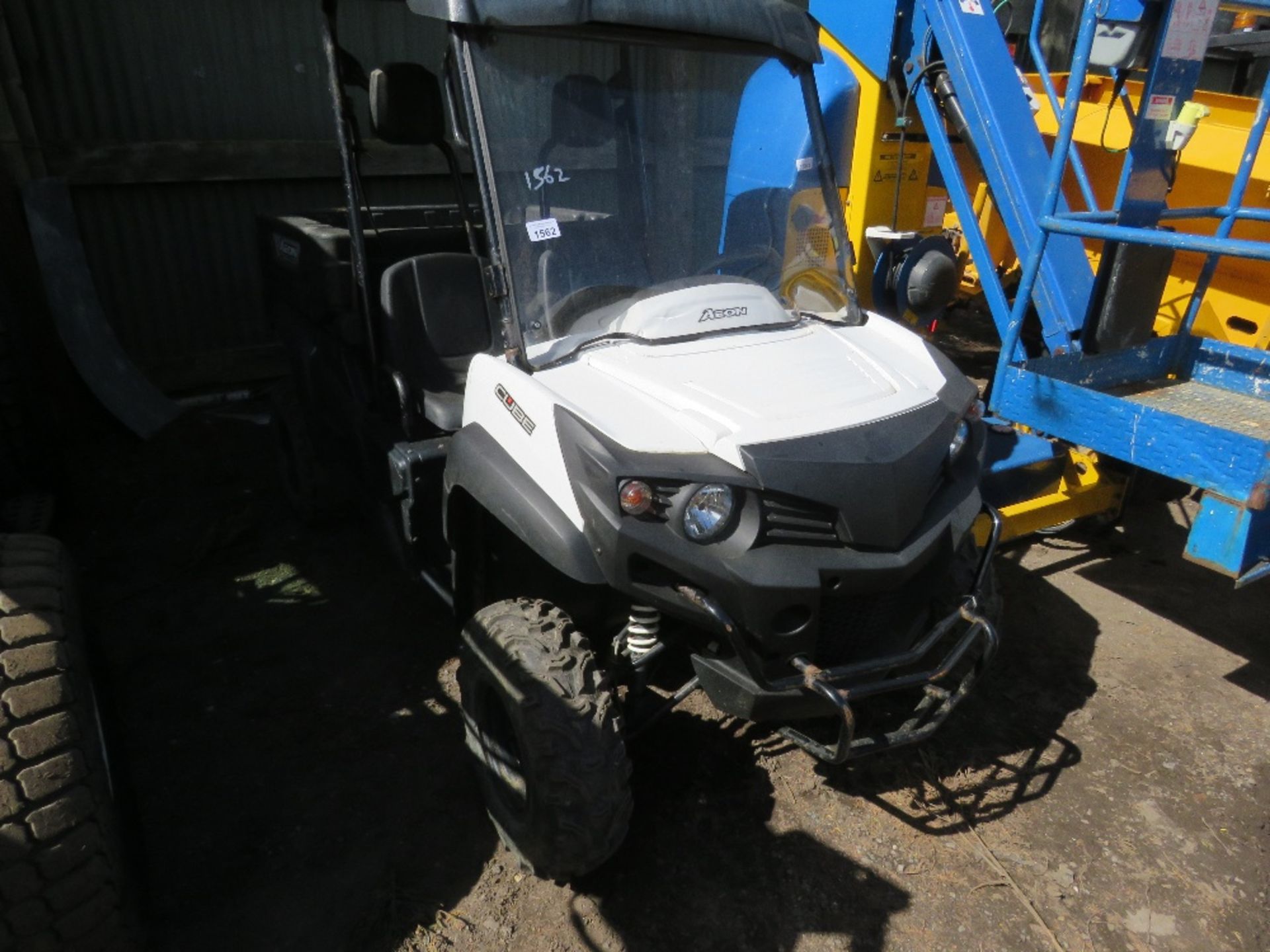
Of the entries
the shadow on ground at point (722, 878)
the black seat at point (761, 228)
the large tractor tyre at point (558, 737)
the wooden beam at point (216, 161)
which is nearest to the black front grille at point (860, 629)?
the large tractor tyre at point (558, 737)

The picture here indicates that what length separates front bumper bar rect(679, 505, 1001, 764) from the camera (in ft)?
6.64

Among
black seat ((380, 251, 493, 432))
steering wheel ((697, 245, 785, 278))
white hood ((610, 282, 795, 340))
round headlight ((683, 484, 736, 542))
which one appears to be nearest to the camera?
round headlight ((683, 484, 736, 542))

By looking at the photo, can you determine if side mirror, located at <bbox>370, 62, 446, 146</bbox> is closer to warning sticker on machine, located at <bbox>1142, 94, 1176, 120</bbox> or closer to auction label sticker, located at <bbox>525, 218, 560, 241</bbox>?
auction label sticker, located at <bbox>525, 218, 560, 241</bbox>

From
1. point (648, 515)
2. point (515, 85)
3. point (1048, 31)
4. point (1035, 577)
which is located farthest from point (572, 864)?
point (1048, 31)

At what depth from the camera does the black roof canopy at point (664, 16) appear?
2316 millimetres

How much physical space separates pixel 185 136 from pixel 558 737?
5214mm

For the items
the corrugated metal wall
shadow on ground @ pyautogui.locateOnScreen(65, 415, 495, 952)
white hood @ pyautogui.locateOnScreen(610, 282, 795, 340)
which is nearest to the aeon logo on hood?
→ white hood @ pyautogui.locateOnScreen(610, 282, 795, 340)

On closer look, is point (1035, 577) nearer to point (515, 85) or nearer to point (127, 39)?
point (515, 85)

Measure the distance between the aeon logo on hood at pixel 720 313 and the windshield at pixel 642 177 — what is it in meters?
0.14

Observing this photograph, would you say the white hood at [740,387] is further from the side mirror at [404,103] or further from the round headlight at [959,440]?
the side mirror at [404,103]

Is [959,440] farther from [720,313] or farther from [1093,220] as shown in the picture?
[1093,220]

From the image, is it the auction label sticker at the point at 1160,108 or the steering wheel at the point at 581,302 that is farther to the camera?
the auction label sticker at the point at 1160,108

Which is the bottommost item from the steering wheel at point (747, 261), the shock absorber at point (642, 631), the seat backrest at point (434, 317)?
the shock absorber at point (642, 631)

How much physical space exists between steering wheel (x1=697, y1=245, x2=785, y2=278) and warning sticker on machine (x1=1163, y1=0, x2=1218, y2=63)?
61.7 inches
